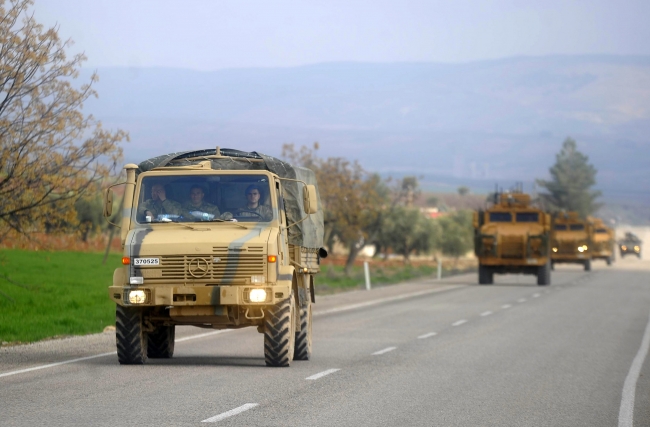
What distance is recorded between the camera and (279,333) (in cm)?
1362

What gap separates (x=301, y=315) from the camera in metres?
14.8

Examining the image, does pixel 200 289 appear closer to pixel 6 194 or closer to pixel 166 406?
pixel 166 406

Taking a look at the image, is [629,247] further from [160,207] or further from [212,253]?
[212,253]

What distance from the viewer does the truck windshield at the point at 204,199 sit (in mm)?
14016

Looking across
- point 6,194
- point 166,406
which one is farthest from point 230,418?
point 6,194

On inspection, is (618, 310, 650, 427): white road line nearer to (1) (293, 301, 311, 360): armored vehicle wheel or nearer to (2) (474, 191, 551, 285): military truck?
(1) (293, 301, 311, 360): armored vehicle wheel

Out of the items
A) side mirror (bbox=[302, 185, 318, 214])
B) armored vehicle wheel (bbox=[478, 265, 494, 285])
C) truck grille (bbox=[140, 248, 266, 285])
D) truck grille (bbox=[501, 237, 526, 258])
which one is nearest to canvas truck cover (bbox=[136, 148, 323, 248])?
side mirror (bbox=[302, 185, 318, 214])

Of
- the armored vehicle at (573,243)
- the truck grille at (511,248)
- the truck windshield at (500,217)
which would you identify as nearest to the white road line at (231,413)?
the truck grille at (511,248)

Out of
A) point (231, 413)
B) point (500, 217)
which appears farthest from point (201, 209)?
point (500, 217)

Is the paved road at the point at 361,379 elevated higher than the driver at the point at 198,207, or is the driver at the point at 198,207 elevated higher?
the driver at the point at 198,207

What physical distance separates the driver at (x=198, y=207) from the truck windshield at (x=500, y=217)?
3129 cm

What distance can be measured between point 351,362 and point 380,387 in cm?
272

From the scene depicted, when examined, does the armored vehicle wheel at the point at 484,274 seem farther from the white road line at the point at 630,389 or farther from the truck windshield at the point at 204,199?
the truck windshield at the point at 204,199

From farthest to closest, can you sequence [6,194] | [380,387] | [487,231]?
[487,231] < [6,194] < [380,387]
